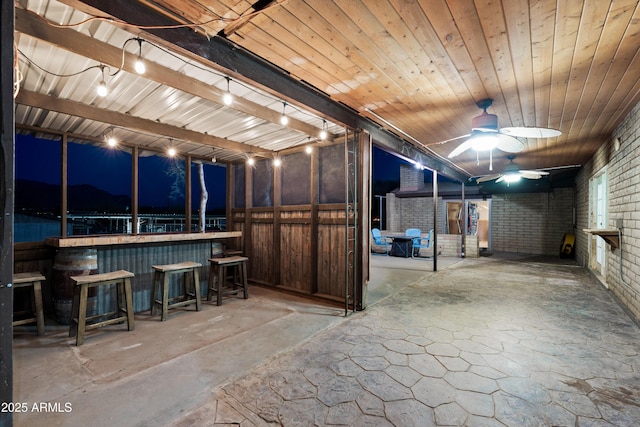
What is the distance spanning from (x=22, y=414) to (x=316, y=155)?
4459mm

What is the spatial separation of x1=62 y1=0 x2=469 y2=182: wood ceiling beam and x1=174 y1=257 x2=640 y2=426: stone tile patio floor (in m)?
2.71

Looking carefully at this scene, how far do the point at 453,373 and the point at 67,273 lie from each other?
454 cm

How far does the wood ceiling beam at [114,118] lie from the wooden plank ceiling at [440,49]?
94.7 inches

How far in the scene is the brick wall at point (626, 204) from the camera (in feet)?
12.3

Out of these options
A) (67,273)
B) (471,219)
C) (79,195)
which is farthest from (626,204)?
(79,195)

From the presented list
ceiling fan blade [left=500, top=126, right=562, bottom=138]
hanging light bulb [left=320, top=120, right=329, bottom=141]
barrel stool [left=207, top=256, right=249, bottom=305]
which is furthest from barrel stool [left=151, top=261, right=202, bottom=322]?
ceiling fan blade [left=500, top=126, right=562, bottom=138]

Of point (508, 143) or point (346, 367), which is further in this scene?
point (508, 143)

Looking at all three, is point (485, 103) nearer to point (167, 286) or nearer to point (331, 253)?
point (331, 253)

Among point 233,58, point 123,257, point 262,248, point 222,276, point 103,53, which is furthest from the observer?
point 262,248

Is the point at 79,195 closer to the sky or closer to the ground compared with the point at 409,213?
closer to the sky

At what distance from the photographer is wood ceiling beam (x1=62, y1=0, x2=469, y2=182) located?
6.03 feet

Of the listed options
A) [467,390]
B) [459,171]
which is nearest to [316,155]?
[467,390]

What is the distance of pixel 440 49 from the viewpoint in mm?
2510

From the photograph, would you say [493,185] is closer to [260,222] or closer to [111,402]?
[260,222]
